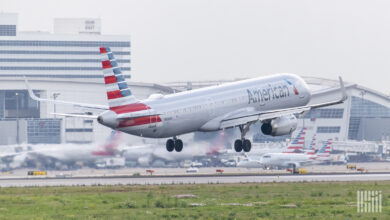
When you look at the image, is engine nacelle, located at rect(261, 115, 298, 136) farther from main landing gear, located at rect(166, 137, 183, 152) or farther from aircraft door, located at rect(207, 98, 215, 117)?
main landing gear, located at rect(166, 137, 183, 152)

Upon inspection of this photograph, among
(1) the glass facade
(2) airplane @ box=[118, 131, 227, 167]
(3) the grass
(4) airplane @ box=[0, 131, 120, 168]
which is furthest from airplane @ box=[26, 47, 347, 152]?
(1) the glass facade

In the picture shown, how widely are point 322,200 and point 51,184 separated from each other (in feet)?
111

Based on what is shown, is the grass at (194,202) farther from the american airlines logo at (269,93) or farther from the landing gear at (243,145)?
the american airlines logo at (269,93)

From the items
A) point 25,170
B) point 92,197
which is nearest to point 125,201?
point 92,197

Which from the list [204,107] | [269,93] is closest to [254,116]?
[269,93]

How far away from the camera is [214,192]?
73000 mm

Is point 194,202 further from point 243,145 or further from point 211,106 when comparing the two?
point 243,145

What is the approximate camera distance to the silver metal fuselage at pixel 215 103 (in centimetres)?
7438

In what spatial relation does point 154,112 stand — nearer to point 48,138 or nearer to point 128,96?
point 128,96

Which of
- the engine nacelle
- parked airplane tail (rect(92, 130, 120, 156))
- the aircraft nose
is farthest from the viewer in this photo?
parked airplane tail (rect(92, 130, 120, 156))

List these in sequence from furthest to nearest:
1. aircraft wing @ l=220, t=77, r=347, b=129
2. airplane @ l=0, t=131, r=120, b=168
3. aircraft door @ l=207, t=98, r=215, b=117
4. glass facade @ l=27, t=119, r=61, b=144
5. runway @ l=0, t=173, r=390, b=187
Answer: glass facade @ l=27, t=119, r=61, b=144, airplane @ l=0, t=131, r=120, b=168, runway @ l=0, t=173, r=390, b=187, aircraft wing @ l=220, t=77, r=347, b=129, aircraft door @ l=207, t=98, r=215, b=117

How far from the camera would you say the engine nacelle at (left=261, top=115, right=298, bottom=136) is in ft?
266

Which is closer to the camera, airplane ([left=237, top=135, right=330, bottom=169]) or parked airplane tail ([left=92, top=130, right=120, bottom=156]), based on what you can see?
parked airplane tail ([left=92, top=130, right=120, bottom=156])

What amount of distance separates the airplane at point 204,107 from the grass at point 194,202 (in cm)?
526
